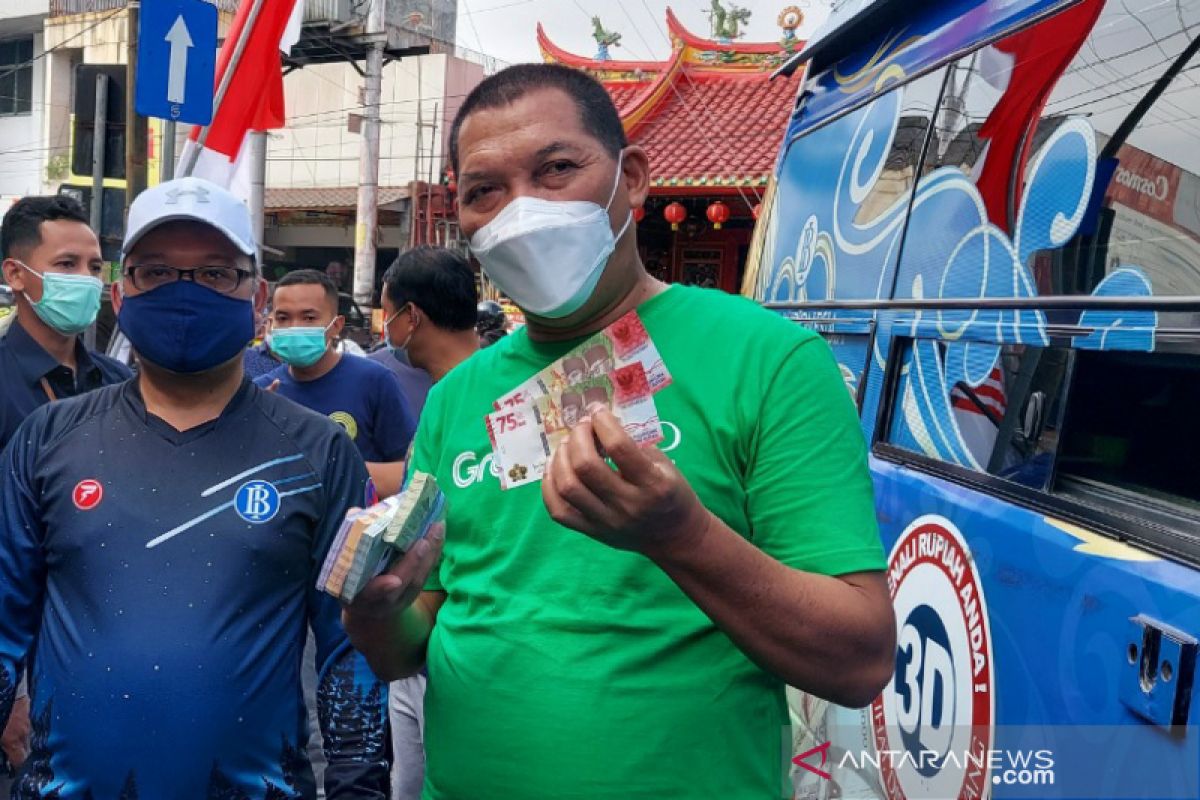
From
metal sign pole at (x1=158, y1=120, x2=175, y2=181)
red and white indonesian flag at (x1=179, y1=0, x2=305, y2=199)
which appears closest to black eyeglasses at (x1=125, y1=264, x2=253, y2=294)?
Result: red and white indonesian flag at (x1=179, y1=0, x2=305, y2=199)

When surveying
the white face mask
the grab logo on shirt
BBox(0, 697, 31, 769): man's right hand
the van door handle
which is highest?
the white face mask

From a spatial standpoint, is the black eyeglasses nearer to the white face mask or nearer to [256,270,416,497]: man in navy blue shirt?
the white face mask

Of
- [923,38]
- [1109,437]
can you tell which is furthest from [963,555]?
[923,38]

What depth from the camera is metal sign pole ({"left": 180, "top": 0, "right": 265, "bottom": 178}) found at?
5496 mm

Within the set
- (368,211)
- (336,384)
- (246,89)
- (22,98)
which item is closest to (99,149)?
(246,89)

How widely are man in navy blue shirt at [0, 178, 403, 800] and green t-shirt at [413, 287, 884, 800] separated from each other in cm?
64

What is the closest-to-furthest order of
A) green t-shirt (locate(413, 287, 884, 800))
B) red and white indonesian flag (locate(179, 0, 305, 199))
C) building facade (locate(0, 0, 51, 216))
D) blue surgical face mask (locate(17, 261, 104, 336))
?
green t-shirt (locate(413, 287, 884, 800)) < blue surgical face mask (locate(17, 261, 104, 336)) < red and white indonesian flag (locate(179, 0, 305, 199)) < building facade (locate(0, 0, 51, 216))

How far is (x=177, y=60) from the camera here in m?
5.13

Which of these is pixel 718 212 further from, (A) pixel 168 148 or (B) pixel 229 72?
(B) pixel 229 72

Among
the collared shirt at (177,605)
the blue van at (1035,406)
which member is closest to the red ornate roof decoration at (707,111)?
the blue van at (1035,406)

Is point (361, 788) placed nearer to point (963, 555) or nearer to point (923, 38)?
point (963, 555)

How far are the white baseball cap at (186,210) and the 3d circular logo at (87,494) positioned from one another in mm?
492

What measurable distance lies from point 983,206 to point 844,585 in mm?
1326

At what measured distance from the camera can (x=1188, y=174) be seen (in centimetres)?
166
